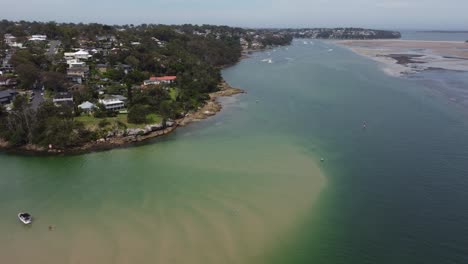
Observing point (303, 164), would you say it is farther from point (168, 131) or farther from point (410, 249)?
point (168, 131)

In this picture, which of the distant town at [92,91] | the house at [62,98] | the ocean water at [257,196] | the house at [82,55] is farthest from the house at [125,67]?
the ocean water at [257,196]

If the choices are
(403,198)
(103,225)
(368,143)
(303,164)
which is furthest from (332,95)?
(103,225)

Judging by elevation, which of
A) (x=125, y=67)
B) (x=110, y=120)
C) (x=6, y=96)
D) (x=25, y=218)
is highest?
(x=125, y=67)

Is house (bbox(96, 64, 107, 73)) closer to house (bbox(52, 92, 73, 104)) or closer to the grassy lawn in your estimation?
house (bbox(52, 92, 73, 104))

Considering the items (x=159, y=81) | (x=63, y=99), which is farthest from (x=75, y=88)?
(x=159, y=81)

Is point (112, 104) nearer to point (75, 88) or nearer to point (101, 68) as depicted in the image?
point (75, 88)

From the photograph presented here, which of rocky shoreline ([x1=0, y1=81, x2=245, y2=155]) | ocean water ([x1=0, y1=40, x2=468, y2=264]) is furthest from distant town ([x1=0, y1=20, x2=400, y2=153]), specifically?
ocean water ([x1=0, y1=40, x2=468, y2=264])

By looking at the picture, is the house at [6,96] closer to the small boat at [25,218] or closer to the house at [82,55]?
the house at [82,55]
